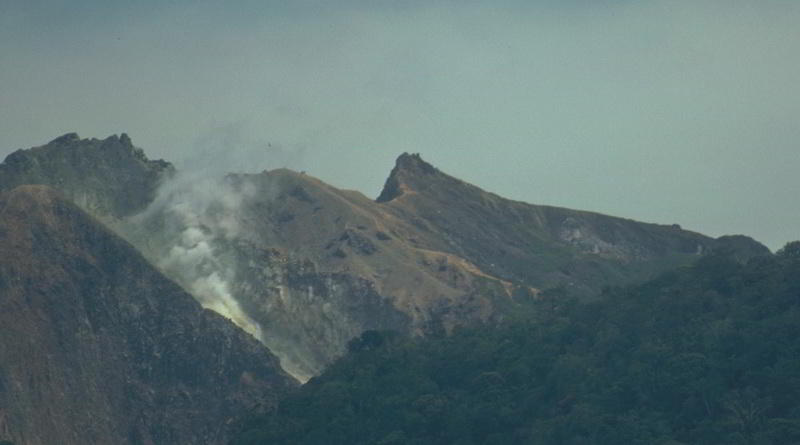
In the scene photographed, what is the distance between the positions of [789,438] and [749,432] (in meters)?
6.31

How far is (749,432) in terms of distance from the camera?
7682 inches

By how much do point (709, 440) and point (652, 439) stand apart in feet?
20.1

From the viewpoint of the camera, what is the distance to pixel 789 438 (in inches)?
7466

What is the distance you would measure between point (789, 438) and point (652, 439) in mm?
16271

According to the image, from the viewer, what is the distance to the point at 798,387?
19988cm

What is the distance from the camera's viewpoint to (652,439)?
7859 inches

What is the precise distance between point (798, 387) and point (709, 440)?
11.5m

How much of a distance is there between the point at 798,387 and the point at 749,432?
29.4ft

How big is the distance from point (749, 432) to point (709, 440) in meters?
5.01

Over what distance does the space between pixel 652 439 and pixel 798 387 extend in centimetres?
1689

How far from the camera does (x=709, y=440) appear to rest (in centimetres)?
19825

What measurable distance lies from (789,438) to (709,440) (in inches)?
435
